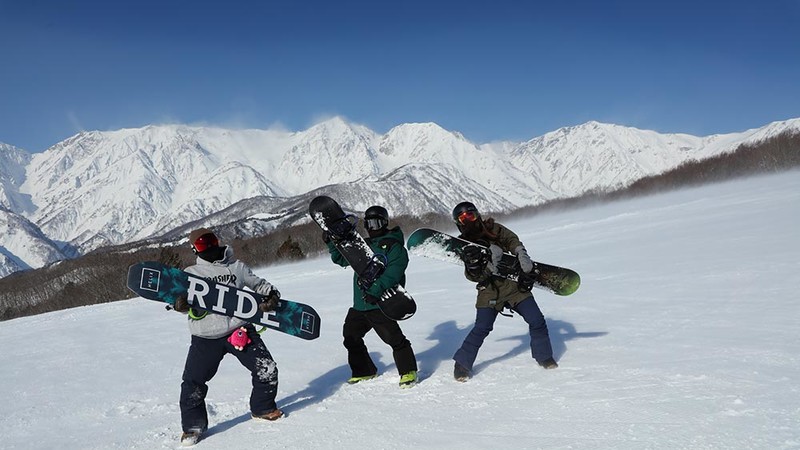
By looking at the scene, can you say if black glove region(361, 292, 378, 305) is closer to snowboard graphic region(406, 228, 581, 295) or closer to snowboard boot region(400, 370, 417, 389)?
snowboard boot region(400, 370, 417, 389)

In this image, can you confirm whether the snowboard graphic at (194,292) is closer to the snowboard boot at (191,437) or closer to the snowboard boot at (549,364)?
the snowboard boot at (191,437)

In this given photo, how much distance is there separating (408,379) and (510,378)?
1.04 meters

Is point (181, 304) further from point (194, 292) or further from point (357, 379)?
point (357, 379)

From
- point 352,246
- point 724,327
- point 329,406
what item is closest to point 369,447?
point 329,406

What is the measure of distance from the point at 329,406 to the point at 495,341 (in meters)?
2.93

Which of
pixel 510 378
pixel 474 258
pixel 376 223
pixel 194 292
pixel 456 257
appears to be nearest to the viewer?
pixel 194 292

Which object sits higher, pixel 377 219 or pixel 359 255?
pixel 377 219

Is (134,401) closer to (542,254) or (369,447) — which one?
(369,447)

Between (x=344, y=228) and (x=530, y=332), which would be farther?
(x=344, y=228)

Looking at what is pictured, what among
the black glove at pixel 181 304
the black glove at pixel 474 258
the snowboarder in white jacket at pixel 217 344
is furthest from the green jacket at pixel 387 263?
the black glove at pixel 181 304

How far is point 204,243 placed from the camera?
500 centimetres

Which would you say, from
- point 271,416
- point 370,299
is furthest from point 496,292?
point 271,416

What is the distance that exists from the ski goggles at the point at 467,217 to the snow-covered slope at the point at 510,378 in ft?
5.45

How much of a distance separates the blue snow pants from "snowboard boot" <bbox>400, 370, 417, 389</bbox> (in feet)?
1.56
